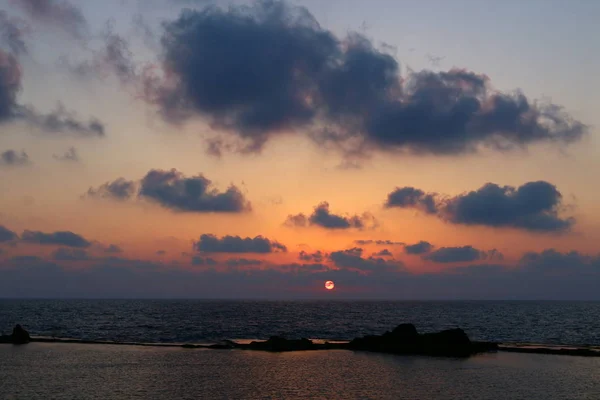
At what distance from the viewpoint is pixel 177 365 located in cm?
Result: 6856

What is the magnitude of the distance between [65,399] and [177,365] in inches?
868

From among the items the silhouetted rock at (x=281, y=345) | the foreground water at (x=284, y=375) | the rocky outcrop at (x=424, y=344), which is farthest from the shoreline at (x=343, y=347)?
the foreground water at (x=284, y=375)

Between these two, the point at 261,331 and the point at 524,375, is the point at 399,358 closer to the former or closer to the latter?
the point at 524,375

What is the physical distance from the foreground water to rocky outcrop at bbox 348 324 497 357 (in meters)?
5.04

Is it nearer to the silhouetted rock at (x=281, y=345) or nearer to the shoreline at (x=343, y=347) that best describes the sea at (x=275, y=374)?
the shoreline at (x=343, y=347)

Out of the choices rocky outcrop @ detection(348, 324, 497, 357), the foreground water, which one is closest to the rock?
the foreground water

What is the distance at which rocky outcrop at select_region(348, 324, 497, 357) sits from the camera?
83.9 metres

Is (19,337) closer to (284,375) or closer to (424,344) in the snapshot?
(284,375)

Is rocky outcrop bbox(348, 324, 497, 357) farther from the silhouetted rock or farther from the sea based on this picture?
the silhouetted rock

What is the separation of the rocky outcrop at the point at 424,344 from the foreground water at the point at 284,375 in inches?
198

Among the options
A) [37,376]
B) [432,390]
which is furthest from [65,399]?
[432,390]

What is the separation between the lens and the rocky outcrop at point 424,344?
8388cm

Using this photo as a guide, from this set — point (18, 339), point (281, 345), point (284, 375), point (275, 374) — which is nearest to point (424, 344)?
point (281, 345)

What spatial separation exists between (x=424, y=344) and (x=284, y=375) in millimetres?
34290
